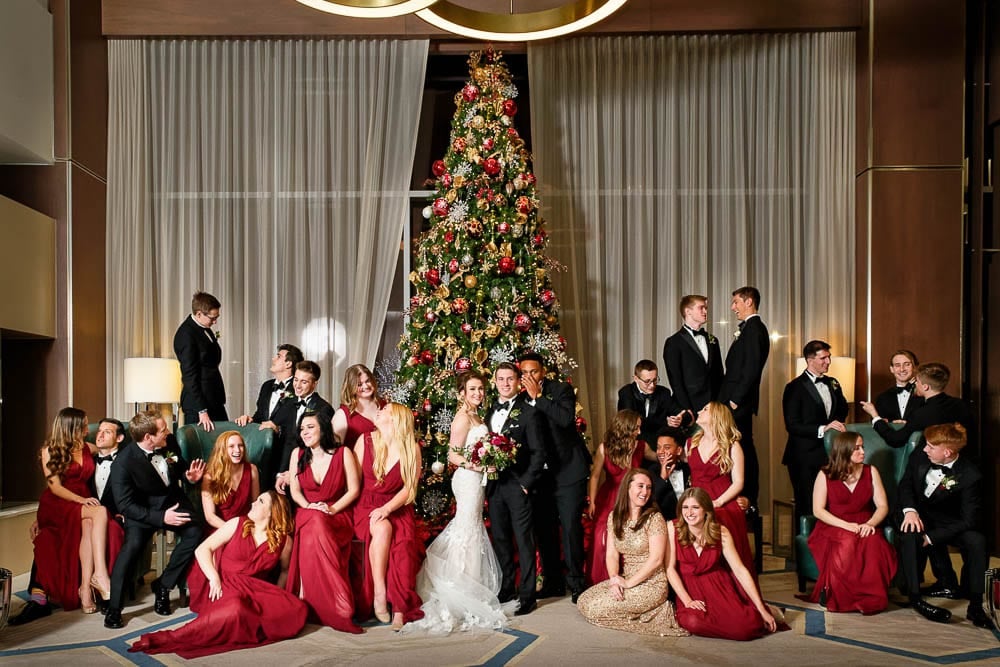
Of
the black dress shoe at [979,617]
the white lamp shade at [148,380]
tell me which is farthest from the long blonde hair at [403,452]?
the black dress shoe at [979,617]

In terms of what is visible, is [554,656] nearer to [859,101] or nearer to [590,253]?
[590,253]

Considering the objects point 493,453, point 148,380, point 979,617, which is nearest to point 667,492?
point 493,453

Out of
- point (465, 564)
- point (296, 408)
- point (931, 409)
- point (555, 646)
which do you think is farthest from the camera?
point (296, 408)

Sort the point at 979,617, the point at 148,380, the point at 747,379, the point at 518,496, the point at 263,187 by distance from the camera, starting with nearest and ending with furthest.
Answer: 1. the point at 979,617
2. the point at 518,496
3. the point at 747,379
4. the point at 148,380
5. the point at 263,187

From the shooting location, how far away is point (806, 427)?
690 centimetres

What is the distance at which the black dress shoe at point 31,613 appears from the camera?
222 inches

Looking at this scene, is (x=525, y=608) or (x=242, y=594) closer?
(x=242, y=594)

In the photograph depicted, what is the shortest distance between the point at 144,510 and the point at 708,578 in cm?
325

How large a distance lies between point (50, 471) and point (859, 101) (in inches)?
275

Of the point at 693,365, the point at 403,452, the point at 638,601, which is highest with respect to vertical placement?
the point at 693,365

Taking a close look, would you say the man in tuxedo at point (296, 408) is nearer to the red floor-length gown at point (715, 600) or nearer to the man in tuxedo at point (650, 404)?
the man in tuxedo at point (650, 404)

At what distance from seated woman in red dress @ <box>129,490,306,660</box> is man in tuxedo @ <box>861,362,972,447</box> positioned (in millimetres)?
3978

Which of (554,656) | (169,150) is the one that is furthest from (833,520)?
(169,150)

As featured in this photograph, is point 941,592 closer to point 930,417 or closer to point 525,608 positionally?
point 930,417
